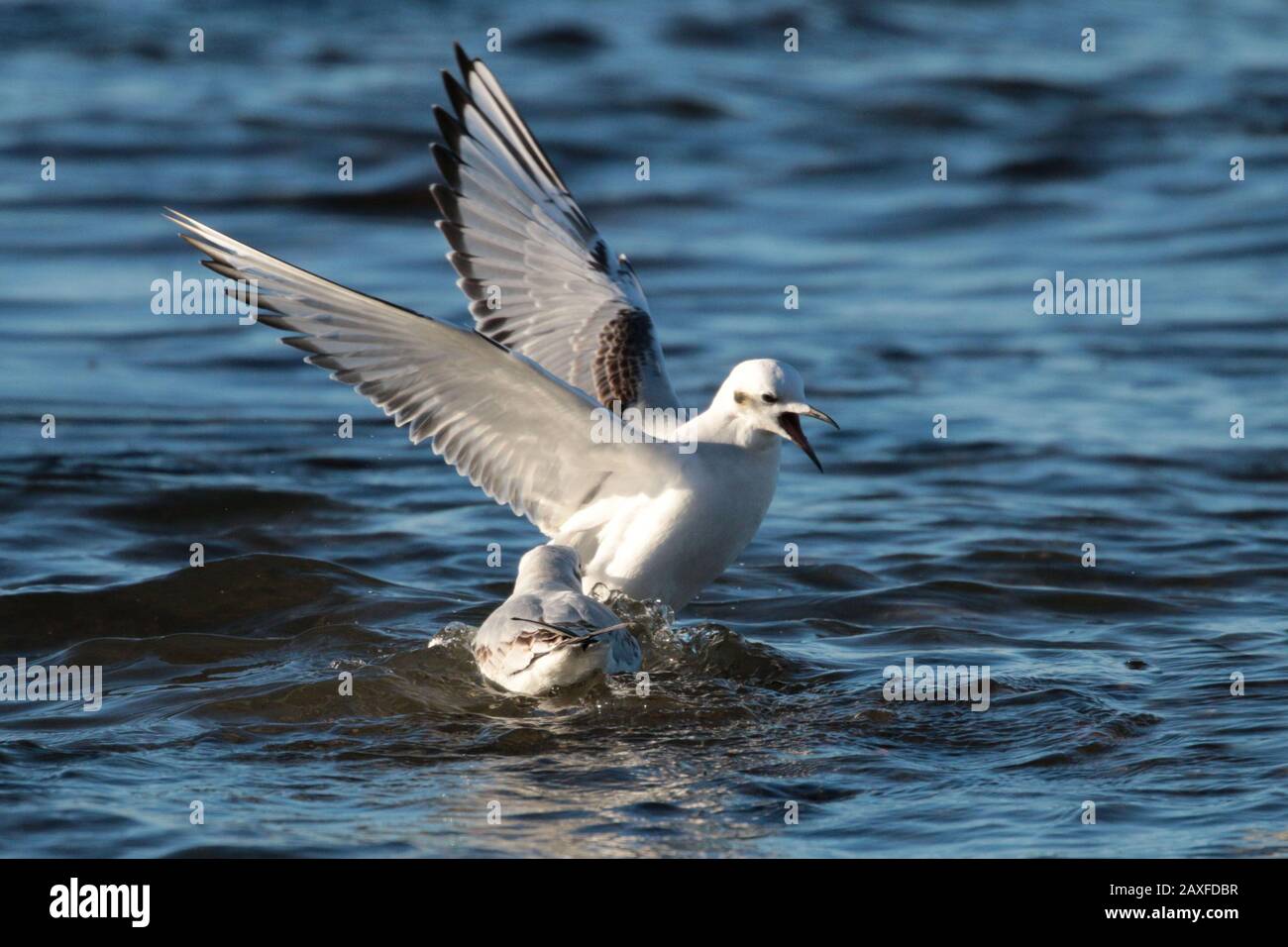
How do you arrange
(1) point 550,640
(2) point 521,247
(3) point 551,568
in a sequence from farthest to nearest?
(2) point 521,247 → (3) point 551,568 → (1) point 550,640

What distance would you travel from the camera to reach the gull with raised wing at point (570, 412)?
644cm

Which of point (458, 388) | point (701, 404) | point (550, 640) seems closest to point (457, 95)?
point (458, 388)

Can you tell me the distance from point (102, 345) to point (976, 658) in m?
7.37

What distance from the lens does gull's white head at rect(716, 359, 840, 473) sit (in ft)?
21.4

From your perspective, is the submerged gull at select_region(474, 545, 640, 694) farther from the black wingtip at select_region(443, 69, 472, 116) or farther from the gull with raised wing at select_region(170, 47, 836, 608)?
the black wingtip at select_region(443, 69, 472, 116)

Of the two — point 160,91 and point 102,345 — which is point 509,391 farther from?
point 160,91

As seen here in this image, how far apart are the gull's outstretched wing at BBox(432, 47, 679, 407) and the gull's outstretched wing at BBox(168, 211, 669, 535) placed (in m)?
0.90

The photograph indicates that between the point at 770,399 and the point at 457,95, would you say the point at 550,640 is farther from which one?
the point at 457,95

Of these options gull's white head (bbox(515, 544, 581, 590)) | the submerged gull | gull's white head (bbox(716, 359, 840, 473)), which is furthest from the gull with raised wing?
the submerged gull

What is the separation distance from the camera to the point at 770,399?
658 centimetres

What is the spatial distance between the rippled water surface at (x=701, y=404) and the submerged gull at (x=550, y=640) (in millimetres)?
158

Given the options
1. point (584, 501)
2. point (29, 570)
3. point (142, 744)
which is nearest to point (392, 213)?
point (29, 570)

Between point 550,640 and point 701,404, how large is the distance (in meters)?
5.43

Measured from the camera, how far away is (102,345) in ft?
40.4
